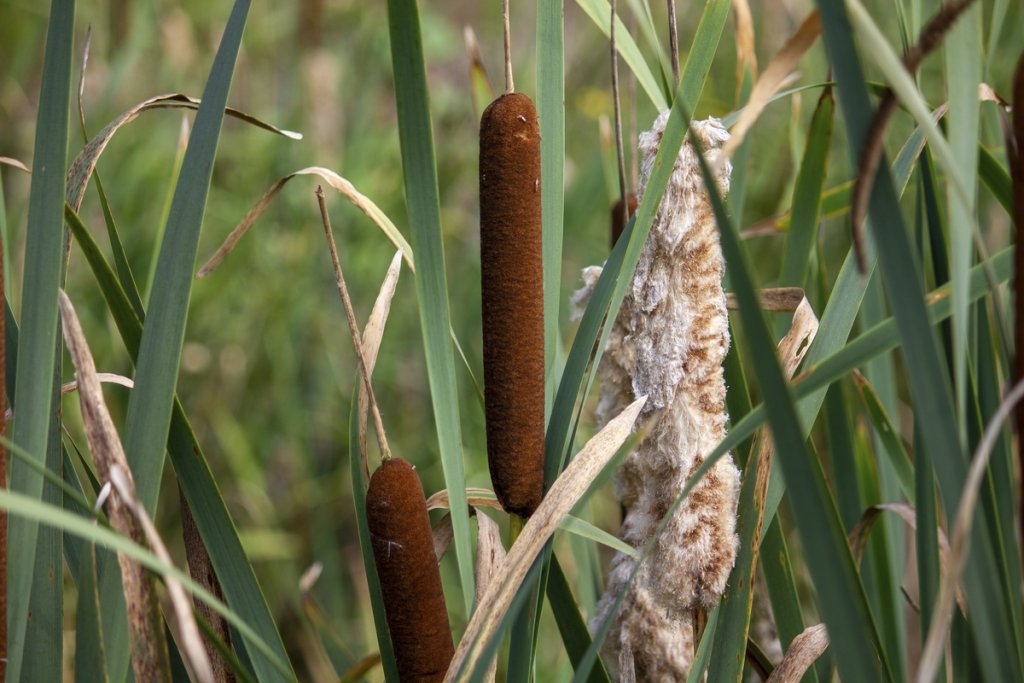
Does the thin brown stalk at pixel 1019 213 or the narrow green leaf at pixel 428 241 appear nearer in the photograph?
the thin brown stalk at pixel 1019 213

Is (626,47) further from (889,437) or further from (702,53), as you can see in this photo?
(889,437)

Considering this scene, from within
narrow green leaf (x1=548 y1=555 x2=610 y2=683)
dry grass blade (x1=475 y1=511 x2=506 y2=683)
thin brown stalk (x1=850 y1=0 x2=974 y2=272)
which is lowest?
narrow green leaf (x1=548 y1=555 x2=610 y2=683)

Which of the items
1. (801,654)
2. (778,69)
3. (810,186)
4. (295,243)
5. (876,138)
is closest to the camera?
(876,138)

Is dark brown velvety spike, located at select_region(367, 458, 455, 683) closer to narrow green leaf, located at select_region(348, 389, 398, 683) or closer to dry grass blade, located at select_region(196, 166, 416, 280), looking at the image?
narrow green leaf, located at select_region(348, 389, 398, 683)

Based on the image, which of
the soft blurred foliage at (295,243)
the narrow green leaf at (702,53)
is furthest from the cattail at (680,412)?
the soft blurred foliage at (295,243)

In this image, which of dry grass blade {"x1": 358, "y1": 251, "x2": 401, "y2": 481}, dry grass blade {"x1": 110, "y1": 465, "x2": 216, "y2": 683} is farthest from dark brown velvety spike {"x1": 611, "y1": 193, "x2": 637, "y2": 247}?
dry grass blade {"x1": 110, "y1": 465, "x2": 216, "y2": 683}

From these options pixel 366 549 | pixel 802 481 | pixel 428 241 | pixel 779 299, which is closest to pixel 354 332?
pixel 428 241

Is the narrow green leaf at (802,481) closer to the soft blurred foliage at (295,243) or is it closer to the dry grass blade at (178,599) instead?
the dry grass blade at (178,599)
